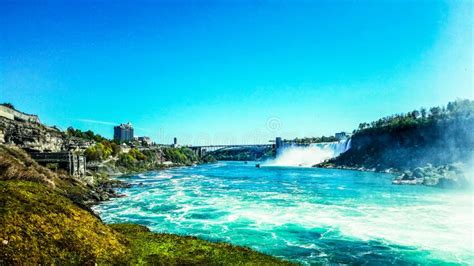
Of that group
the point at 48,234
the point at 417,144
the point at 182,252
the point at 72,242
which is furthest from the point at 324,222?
the point at 417,144

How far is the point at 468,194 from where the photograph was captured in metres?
47.2

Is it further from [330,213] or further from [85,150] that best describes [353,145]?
[330,213]

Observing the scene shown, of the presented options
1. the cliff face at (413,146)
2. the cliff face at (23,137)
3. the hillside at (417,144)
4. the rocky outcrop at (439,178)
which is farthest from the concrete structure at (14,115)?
the cliff face at (413,146)

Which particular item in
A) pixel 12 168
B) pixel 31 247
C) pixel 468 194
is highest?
pixel 12 168

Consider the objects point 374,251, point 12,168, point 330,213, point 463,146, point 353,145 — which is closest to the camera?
point 12,168

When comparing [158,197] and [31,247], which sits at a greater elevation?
[31,247]

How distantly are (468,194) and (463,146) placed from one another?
45709mm

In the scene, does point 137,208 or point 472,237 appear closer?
point 472,237

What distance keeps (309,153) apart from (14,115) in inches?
4630

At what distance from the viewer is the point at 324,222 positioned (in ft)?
92.0

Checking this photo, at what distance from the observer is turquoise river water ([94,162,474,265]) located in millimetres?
19547

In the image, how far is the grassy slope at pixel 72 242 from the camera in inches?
331

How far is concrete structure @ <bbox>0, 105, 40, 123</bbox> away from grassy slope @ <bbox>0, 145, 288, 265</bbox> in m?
64.3

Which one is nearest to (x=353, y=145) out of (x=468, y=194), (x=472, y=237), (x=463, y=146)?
(x=463, y=146)
